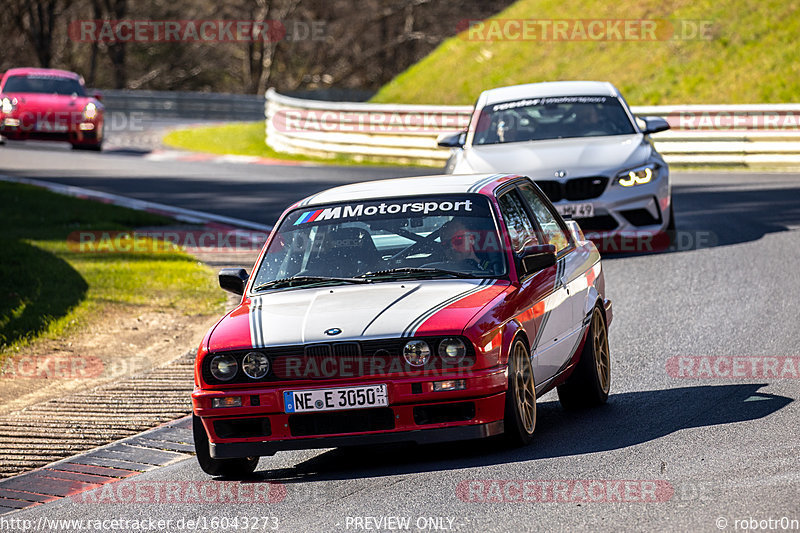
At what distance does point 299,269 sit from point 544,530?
2538 mm

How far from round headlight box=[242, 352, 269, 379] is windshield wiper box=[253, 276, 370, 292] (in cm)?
83

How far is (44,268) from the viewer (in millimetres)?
13609

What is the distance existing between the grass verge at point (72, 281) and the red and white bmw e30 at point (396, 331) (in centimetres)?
442

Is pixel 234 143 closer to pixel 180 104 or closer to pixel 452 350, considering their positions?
pixel 180 104

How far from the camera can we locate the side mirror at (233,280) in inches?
288

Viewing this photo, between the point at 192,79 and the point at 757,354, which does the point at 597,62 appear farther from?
the point at 192,79

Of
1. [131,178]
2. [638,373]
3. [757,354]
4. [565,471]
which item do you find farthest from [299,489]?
[131,178]

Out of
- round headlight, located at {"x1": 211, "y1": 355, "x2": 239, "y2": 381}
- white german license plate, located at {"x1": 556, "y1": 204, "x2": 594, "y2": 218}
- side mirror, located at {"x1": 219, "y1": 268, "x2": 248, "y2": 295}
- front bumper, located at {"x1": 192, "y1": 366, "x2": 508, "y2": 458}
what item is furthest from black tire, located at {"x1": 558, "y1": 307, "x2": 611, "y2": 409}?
white german license plate, located at {"x1": 556, "y1": 204, "x2": 594, "y2": 218}

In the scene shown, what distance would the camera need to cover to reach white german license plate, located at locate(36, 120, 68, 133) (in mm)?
27594

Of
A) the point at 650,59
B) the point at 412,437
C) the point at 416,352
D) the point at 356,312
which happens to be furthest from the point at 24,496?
the point at 650,59

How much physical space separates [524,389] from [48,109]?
75.0 ft

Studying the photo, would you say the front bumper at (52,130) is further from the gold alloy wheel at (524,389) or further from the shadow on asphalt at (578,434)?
the gold alloy wheel at (524,389)

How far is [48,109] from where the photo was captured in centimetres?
2766

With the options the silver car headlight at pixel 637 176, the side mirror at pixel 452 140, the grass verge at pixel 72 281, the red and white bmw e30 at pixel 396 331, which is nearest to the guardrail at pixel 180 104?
the grass verge at pixel 72 281
